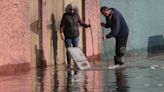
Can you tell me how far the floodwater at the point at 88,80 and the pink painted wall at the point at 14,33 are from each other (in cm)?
49

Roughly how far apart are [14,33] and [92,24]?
5161mm

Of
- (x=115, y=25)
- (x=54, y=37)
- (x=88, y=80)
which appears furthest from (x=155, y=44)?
(x=88, y=80)

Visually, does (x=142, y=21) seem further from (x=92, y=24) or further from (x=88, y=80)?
(x=88, y=80)

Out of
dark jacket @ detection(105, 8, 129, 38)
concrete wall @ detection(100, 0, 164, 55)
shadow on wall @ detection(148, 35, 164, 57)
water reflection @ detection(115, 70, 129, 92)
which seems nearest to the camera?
water reflection @ detection(115, 70, 129, 92)

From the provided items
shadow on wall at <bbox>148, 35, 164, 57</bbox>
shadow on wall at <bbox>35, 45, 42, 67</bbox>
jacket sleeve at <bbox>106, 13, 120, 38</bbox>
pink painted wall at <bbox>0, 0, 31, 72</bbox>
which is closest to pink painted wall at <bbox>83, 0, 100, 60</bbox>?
shadow on wall at <bbox>35, 45, 42, 67</bbox>

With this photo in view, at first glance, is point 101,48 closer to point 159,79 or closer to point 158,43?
point 158,43

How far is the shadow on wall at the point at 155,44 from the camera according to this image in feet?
80.3

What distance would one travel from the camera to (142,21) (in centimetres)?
2367

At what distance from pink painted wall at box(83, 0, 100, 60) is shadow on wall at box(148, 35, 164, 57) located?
428cm

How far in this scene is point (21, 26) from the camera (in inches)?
610

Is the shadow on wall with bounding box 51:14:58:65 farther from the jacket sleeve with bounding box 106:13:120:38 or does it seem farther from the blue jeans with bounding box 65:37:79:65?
the jacket sleeve with bounding box 106:13:120:38

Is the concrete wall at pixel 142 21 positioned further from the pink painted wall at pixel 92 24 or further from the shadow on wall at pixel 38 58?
the shadow on wall at pixel 38 58

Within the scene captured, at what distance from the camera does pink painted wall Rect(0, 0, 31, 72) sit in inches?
583

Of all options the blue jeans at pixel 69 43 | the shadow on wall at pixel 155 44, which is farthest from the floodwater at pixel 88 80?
the shadow on wall at pixel 155 44
